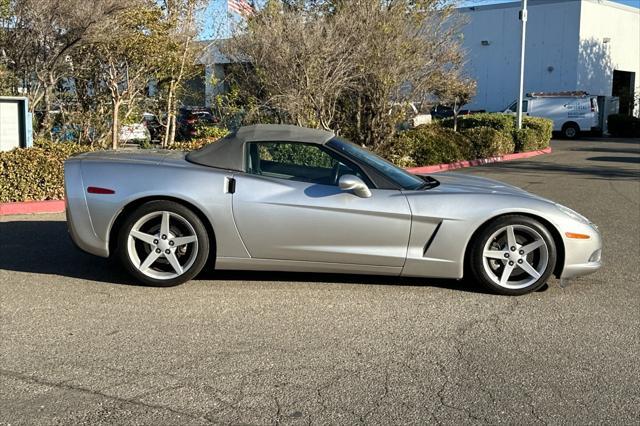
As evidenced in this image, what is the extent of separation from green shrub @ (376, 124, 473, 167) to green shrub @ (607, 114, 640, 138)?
2090 centimetres

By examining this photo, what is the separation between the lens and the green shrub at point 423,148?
15.2 metres

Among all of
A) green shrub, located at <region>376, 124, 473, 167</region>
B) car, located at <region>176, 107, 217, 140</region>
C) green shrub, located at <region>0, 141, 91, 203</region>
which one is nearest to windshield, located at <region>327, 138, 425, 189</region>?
green shrub, located at <region>0, 141, 91, 203</region>

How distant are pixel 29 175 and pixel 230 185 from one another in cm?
479

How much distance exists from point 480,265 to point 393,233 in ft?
2.55

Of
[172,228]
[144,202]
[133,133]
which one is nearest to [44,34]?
[133,133]

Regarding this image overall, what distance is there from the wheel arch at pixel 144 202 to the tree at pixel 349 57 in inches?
284

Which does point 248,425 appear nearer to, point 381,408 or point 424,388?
point 381,408

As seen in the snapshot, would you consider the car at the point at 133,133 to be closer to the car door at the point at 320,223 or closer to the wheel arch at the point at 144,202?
the wheel arch at the point at 144,202

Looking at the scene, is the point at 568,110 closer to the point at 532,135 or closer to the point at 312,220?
the point at 532,135

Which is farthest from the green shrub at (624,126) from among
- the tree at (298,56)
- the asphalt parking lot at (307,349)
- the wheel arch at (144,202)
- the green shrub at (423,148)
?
the wheel arch at (144,202)

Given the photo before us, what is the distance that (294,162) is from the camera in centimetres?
573

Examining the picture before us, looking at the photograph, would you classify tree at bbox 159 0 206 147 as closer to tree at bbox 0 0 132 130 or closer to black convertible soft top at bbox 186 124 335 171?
tree at bbox 0 0 132 130

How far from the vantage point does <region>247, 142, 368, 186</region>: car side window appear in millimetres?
5520

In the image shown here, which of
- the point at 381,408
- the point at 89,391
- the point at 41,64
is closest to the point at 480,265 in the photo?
the point at 381,408
